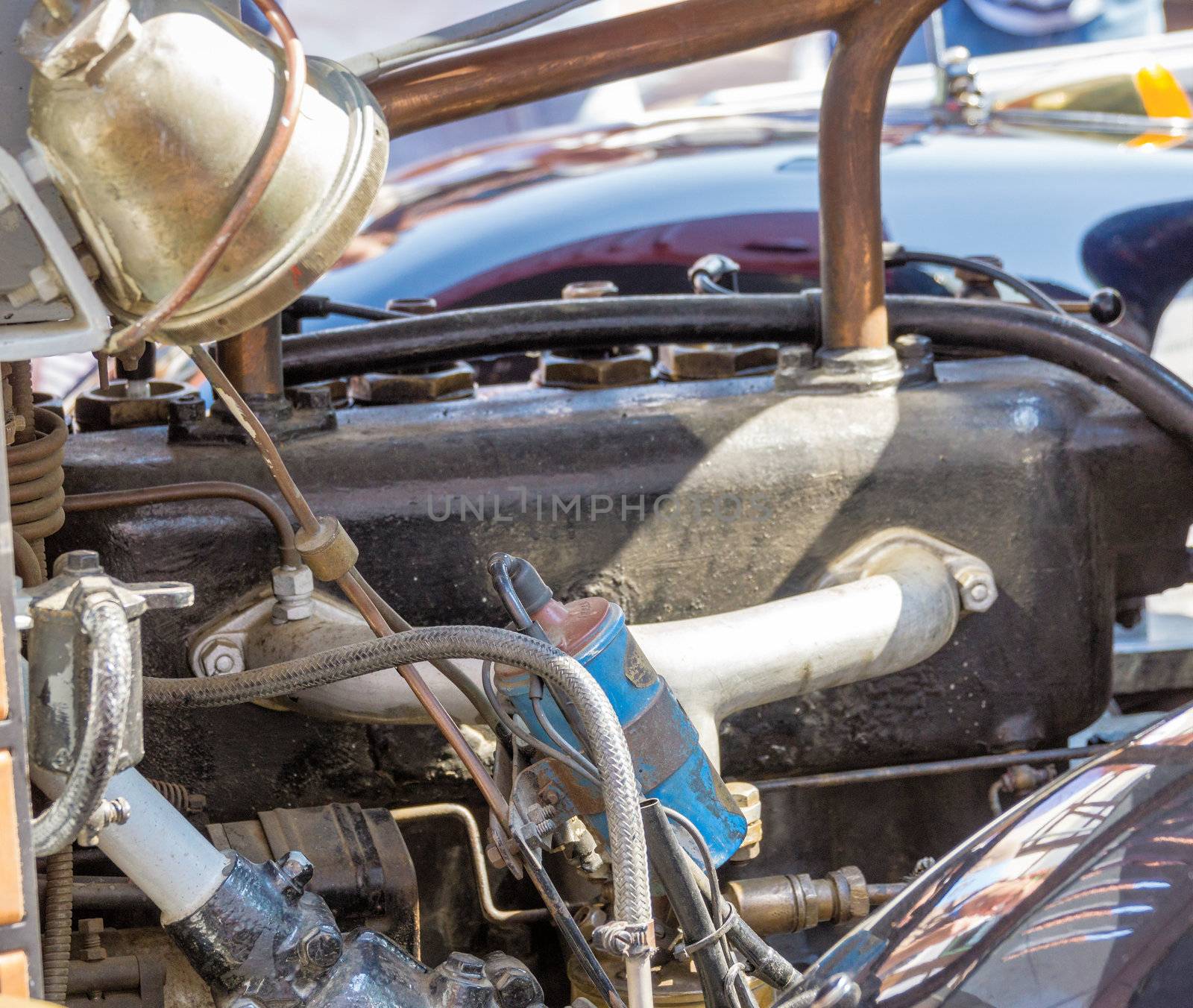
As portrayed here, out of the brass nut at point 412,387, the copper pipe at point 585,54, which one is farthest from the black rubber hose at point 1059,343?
the brass nut at point 412,387

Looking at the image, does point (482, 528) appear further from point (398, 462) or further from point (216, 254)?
point (216, 254)

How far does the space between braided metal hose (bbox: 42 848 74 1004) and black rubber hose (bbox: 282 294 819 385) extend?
665mm

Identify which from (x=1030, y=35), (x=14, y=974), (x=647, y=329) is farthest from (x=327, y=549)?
(x=1030, y=35)

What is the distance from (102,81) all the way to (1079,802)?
726 millimetres

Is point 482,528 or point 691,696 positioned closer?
point 691,696

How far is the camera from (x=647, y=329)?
1.50 m

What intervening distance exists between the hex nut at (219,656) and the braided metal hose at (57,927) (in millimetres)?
268

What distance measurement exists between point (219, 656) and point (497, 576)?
12.9 inches

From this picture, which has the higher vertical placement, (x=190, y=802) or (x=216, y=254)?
(x=216, y=254)

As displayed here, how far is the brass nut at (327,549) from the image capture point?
3.24 ft

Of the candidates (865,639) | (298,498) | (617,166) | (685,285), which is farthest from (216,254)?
(617,166)

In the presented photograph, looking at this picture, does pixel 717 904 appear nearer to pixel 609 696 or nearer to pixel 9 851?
pixel 609 696

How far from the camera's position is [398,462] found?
125 cm

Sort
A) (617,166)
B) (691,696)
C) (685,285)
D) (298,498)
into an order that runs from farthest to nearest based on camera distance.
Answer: (617,166) < (685,285) < (691,696) < (298,498)
